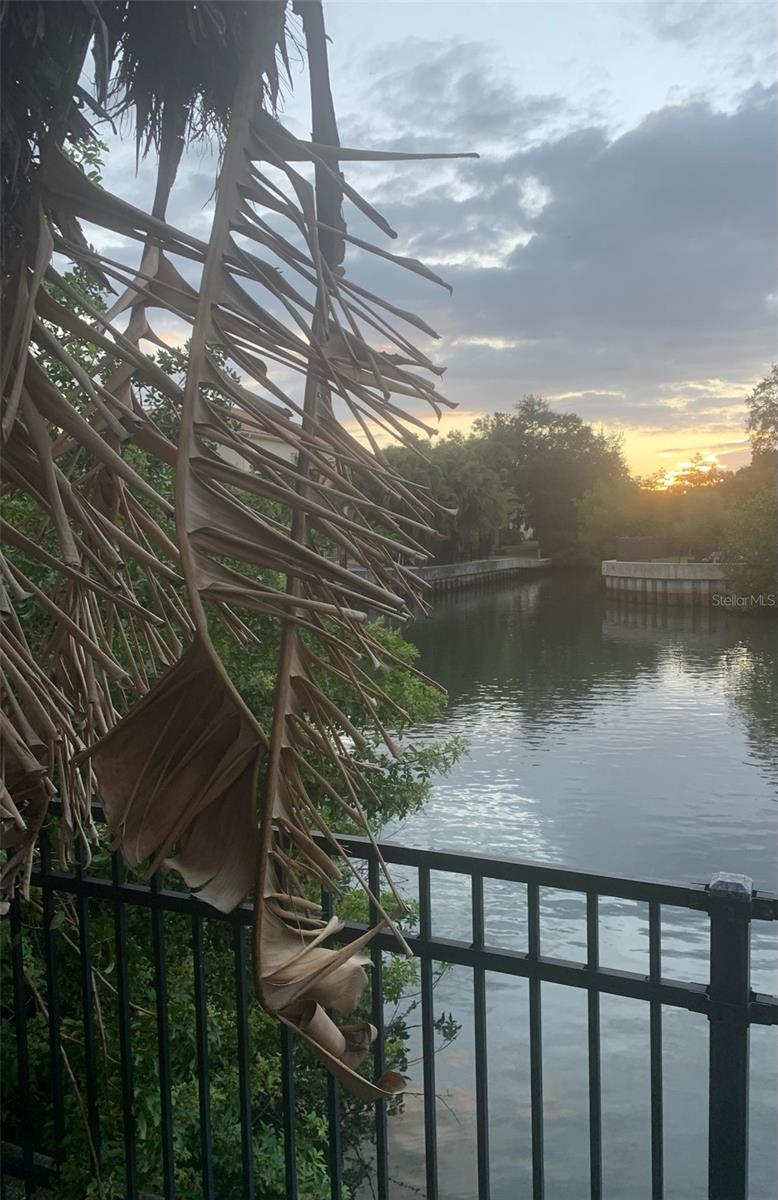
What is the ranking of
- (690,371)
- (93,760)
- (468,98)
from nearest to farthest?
(93,760) < (468,98) < (690,371)

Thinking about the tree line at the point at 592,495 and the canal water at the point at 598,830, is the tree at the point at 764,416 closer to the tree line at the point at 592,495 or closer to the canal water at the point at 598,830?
the tree line at the point at 592,495

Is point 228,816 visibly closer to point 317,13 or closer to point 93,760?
point 93,760

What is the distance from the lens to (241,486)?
2.90 feet

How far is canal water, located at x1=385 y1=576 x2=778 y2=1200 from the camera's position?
7.78 meters

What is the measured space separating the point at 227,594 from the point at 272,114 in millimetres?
666

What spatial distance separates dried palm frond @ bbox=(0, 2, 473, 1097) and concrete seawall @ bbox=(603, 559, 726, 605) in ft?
136

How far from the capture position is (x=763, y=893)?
4.44 ft

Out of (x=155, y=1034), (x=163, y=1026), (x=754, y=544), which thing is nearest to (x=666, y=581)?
(x=754, y=544)

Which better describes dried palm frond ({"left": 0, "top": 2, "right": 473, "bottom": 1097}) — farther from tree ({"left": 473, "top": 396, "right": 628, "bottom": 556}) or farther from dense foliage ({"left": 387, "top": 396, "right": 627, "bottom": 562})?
tree ({"left": 473, "top": 396, "right": 628, "bottom": 556})

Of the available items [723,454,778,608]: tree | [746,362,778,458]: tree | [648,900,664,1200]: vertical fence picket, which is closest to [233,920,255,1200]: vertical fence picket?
[648,900,664,1200]: vertical fence picket

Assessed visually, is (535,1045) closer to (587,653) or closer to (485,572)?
(587,653)

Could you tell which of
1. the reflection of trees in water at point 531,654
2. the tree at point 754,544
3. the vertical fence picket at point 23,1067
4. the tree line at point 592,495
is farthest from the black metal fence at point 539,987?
the tree at point 754,544

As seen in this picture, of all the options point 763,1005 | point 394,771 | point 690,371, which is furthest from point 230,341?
point 690,371

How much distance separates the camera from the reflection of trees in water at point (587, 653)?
27.2 meters
